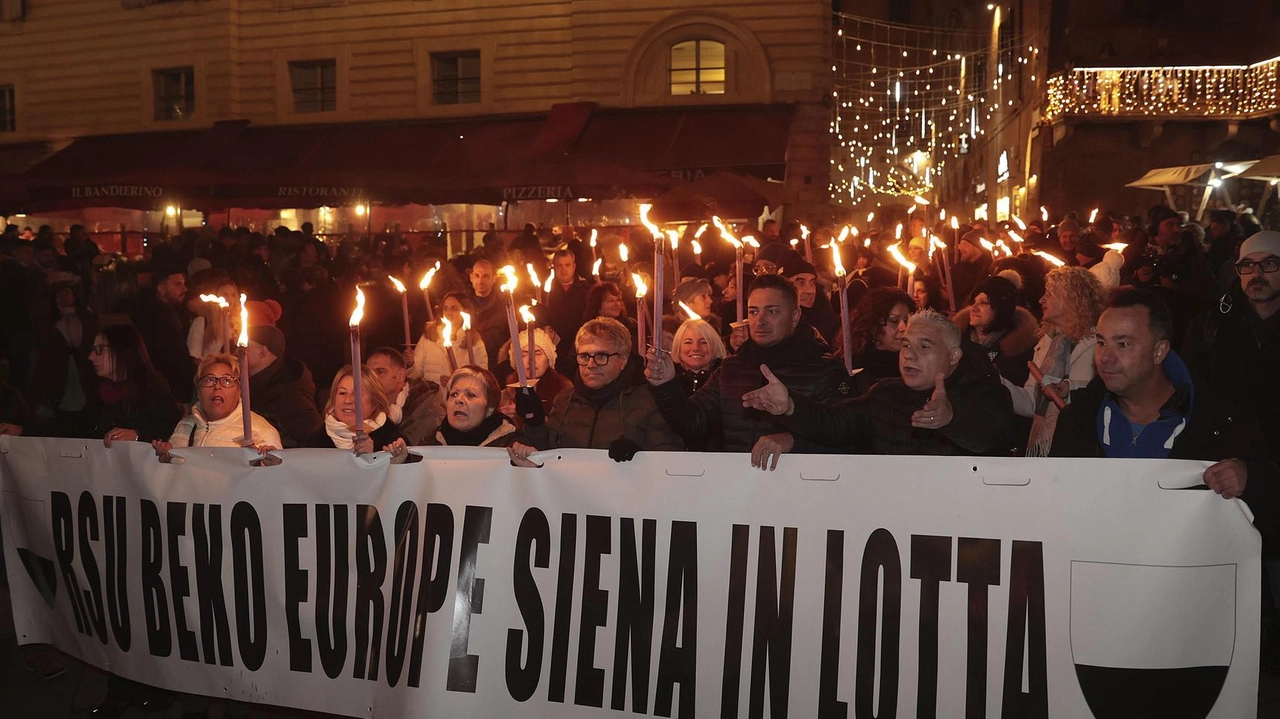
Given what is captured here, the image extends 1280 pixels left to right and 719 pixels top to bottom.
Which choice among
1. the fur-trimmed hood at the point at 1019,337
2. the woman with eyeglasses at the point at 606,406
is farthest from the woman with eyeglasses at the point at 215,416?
Result: the fur-trimmed hood at the point at 1019,337

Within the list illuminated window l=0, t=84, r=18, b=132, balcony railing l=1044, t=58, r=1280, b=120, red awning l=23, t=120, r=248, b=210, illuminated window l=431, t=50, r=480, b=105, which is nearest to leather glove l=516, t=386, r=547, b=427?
red awning l=23, t=120, r=248, b=210

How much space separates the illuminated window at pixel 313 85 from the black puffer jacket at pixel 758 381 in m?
25.3

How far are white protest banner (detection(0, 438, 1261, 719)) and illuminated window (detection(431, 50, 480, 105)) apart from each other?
24.1 meters

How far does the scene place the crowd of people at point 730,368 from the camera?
440 centimetres

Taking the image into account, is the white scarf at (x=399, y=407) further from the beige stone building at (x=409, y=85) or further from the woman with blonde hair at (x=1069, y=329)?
the beige stone building at (x=409, y=85)

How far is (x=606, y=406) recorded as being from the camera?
5422 millimetres

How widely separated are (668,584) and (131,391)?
3261 millimetres

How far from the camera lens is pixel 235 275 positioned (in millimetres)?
12039

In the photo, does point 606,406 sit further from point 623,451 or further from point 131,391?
point 131,391

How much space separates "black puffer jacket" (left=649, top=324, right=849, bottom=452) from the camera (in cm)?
579

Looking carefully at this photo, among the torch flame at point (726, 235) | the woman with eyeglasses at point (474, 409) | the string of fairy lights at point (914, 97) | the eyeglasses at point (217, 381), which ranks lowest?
the woman with eyeglasses at point (474, 409)

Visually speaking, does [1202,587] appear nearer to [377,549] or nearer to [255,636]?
[377,549]

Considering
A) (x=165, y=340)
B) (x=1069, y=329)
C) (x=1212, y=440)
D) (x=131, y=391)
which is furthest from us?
(x=165, y=340)

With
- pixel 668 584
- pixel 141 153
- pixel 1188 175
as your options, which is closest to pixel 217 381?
pixel 668 584
